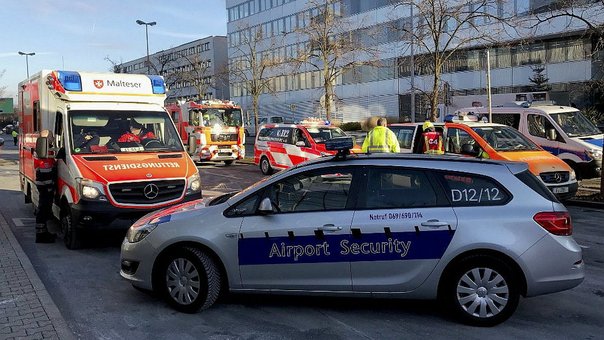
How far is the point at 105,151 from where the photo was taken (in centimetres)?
852

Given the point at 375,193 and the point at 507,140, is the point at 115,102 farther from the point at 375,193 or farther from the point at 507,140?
the point at 507,140

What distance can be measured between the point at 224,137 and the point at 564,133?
13370mm

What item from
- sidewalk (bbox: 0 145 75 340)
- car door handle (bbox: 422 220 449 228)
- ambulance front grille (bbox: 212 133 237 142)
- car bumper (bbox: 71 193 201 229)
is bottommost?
sidewalk (bbox: 0 145 75 340)

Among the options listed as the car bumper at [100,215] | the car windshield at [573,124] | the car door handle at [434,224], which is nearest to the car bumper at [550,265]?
the car door handle at [434,224]

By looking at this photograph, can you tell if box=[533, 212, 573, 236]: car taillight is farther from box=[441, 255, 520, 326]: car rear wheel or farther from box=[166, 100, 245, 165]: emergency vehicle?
box=[166, 100, 245, 165]: emergency vehicle

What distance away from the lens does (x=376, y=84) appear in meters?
47.6

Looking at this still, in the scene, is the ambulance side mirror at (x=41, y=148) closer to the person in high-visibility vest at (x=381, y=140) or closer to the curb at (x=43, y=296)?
the curb at (x=43, y=296)

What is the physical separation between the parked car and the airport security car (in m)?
5.68

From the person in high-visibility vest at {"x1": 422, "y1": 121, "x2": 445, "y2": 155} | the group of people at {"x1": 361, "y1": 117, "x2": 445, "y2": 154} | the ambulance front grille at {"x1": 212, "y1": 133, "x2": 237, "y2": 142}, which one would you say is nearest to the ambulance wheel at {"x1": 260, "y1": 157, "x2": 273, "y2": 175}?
the ambulance front grille at {"x1": 212, "y1": 133, "x2": 237, "y2": 142}

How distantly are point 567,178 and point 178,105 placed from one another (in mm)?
17398

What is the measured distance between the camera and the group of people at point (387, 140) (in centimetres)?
1097

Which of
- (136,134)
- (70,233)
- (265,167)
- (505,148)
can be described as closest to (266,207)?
(70,233)

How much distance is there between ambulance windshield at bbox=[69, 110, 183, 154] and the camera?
8.55 metres

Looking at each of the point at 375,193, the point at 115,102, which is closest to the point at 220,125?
the point at 115,102
